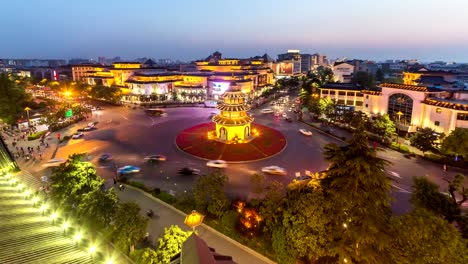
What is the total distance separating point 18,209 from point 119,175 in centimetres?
2113

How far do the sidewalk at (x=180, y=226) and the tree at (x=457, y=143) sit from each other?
29243 mm

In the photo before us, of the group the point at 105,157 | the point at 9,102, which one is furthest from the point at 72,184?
the point at 9,102

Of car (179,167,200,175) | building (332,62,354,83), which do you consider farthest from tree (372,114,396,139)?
building (332,62,354,83)

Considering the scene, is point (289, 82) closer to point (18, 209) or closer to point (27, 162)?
point (27, 162)

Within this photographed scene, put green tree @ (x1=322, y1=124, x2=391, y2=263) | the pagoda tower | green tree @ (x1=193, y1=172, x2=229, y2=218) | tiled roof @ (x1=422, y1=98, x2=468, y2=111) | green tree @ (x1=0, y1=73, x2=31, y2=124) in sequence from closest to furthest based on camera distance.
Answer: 1. green tree @ (x1=322, y1=124, x2=391, y2=263)
2. green tree @ (x1=193, y1=172, x2=229, y2=218)
3. tiled roof @ (x1=422, y1=98, x2=468, y2=111)
4. the pagoda tower
5. green tree @ (x1=0, y1=73, x2=31, y2=124)

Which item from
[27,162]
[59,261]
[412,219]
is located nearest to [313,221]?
[412,219]

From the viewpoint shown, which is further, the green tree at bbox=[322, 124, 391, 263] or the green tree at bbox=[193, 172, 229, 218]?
the green tree at bbox=[193, 172, 229, 218]

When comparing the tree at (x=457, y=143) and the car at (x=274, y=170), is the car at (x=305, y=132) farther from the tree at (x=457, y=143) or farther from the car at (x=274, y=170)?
the tree at (x=457, y=143)

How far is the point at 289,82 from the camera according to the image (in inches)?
4456

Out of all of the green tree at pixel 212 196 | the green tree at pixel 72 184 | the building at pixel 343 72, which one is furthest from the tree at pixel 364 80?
the green tree at pixel 72 184

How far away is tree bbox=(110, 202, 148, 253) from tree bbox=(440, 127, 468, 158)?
119 ft

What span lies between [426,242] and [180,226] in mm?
16473

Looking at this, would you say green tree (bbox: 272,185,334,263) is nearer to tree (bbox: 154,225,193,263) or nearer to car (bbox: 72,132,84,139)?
tree (bbox: 154,225,193,263)

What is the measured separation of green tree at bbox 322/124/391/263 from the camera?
1599 centimetres
